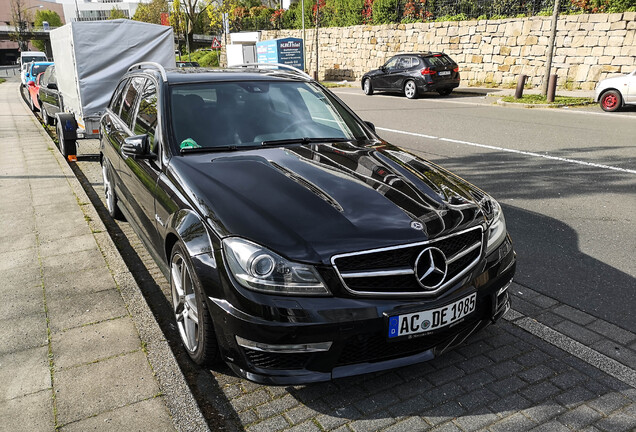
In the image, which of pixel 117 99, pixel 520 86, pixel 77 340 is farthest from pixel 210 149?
pixel 520 86

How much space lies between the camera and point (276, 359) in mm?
2668

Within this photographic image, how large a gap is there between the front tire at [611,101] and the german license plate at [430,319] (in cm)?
1430

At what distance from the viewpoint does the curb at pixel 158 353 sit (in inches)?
109

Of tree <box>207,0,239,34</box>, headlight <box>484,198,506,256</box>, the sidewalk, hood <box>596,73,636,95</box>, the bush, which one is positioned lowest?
the sidewalk

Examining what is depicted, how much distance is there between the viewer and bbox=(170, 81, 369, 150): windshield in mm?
3934

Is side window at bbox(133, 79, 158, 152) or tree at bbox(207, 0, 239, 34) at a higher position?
tree at bbox(207, 0, 239, 34)

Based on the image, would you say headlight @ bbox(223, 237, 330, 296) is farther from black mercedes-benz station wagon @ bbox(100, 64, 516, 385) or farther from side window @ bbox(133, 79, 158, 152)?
side window @ bbox(133, 79, 158, 152)

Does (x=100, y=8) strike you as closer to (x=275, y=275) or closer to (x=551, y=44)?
(x=551, y=44)

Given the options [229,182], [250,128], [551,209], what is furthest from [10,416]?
[551,209]

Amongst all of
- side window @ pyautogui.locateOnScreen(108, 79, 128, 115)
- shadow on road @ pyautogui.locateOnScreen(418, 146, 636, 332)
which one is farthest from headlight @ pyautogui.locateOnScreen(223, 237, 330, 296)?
side window @ pyautogui.locateOnScreen(108, 79, 128, 115)

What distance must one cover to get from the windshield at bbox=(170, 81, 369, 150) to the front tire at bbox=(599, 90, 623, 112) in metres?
12.9

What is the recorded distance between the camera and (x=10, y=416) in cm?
282

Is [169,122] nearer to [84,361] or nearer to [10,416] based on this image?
[84,361]

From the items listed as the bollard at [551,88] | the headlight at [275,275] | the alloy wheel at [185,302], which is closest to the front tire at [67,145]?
the alloy wheel at [185,302]
